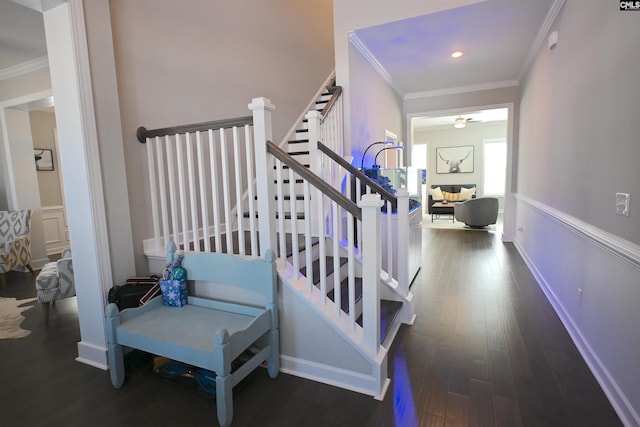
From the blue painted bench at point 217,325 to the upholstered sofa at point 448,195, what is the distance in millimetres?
7681

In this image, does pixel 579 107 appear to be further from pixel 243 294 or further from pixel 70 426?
pixel 70 426

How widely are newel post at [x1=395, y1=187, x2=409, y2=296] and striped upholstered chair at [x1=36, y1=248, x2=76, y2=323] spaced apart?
2.92 meters

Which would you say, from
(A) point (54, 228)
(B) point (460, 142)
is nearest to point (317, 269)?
(A) point (54, 228)

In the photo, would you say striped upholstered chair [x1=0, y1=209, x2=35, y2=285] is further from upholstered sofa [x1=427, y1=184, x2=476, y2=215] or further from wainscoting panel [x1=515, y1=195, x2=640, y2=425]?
upholstered sofa [x1=427, y1=184, x2=476, y2=215]

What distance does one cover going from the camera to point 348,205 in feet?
6.11

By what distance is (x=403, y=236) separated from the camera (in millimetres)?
2734

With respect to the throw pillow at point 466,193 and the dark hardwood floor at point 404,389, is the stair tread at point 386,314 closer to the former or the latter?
the dark hardwood floor at point 404,389

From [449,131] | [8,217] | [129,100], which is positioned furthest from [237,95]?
[449,131]

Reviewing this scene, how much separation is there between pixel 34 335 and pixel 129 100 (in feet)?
6.79

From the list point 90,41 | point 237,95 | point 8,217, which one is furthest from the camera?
point 8,217

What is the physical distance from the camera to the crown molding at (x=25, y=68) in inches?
152

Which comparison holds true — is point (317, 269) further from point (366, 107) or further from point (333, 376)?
point (366, 107)

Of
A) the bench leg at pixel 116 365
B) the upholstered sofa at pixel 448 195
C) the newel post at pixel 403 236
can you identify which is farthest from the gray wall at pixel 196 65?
the upholstered sofa at pixel 448 195

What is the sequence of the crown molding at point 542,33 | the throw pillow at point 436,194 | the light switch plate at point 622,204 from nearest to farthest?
1. the light switch plate at point 622,204
2. the crown molding at point 542,33
3. the throw pillow at point 436,194
